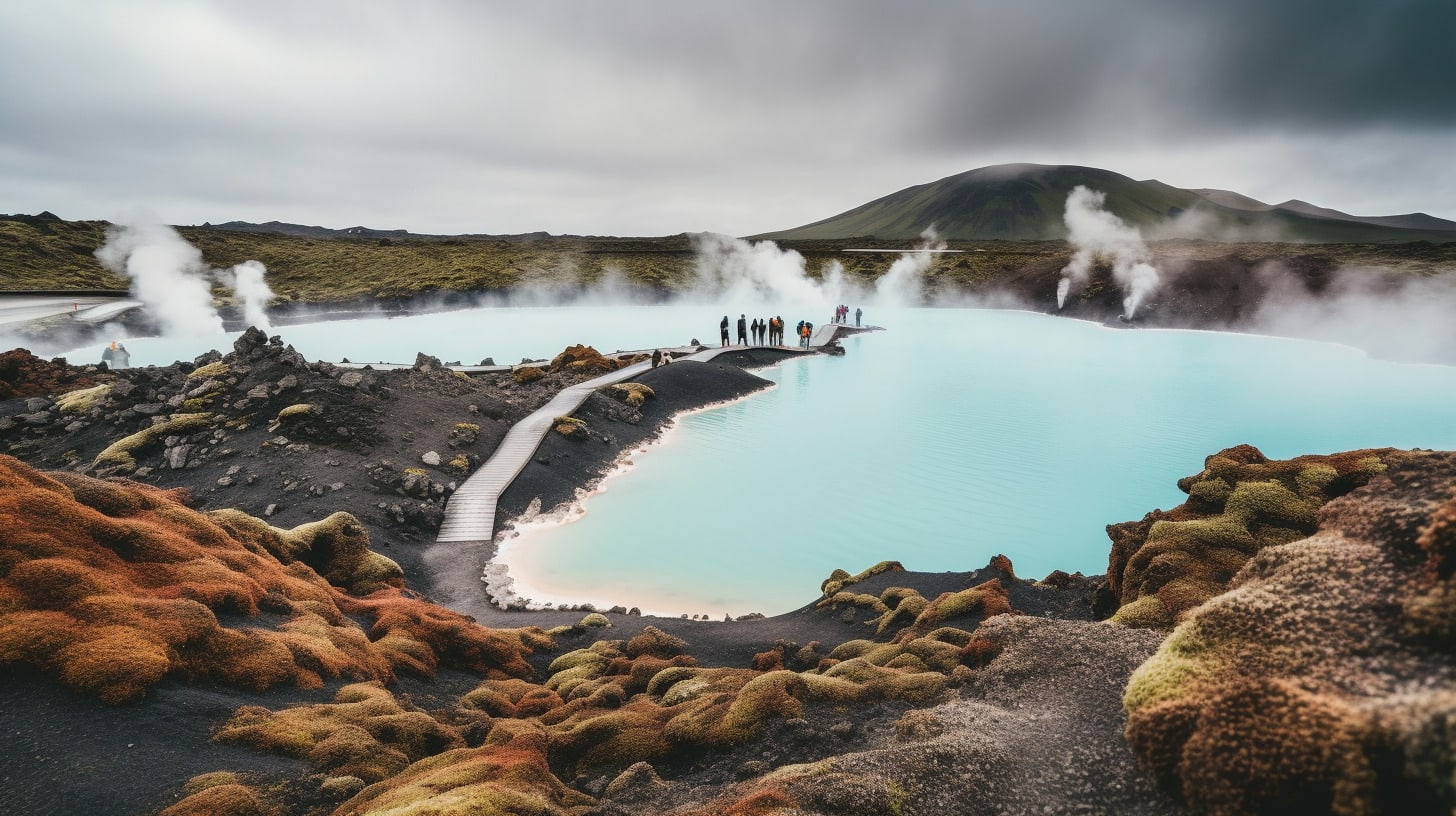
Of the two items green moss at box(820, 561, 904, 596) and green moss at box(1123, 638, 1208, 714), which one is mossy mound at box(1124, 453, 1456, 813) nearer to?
green moss at box(1123, 638, 1208, 714)

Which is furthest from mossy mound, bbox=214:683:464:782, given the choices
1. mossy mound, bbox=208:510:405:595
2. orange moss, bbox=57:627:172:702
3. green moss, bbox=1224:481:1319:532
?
green moss, bbox=1224:481:1319:532

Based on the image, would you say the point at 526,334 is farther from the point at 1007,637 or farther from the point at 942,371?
the point at 1007,637

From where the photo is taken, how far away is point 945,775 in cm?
657

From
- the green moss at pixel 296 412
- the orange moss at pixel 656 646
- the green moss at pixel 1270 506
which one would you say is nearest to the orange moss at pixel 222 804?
the orange moss at pixel 656 646

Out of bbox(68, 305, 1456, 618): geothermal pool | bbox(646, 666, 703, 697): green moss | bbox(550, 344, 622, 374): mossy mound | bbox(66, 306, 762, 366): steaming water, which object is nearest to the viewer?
bbox(646, 666, 703, 697): green moss

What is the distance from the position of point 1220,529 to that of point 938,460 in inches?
716

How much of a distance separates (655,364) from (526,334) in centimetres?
2987

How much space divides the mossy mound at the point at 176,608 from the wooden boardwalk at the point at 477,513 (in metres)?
3.67

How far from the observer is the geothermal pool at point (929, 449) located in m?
20.5

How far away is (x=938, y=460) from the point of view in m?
29.0

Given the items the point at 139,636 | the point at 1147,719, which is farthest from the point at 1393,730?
the point at 139,636

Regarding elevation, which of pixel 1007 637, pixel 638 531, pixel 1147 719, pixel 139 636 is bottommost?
pixel 638 531

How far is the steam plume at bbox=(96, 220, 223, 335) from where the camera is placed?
199 feet

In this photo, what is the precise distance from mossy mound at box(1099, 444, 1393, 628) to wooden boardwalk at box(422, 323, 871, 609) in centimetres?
1485
